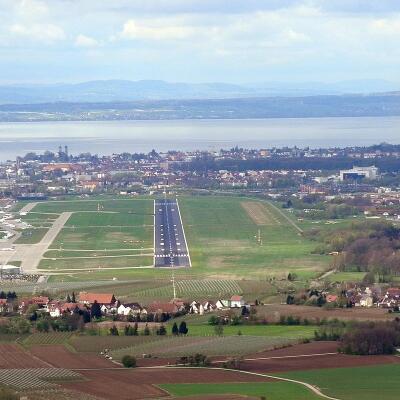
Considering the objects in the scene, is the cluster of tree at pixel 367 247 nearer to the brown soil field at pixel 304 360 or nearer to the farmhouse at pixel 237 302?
the farmhouse at pixel 237 302

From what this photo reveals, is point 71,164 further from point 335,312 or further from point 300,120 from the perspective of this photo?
point 300,120

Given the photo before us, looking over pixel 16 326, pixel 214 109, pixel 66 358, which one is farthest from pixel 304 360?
pixel 214 109

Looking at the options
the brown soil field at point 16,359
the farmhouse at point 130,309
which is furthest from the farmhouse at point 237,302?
the brown soil field at point 16,359

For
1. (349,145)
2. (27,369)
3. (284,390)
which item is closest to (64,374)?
(27,369)

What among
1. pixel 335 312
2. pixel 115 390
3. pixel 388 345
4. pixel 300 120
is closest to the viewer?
pixel 115 390

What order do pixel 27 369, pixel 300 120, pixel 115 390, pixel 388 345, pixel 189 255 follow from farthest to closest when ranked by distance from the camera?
pixel 300 120, pixel 189 255, pixel 388 345, pixel 27 369, pixel 115 390

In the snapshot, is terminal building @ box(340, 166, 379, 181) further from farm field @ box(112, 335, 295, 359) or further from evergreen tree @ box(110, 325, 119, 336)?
farm field @ box(112, 335, 295, 359)

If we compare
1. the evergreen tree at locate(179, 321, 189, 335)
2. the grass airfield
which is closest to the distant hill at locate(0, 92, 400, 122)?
the grass airfield
